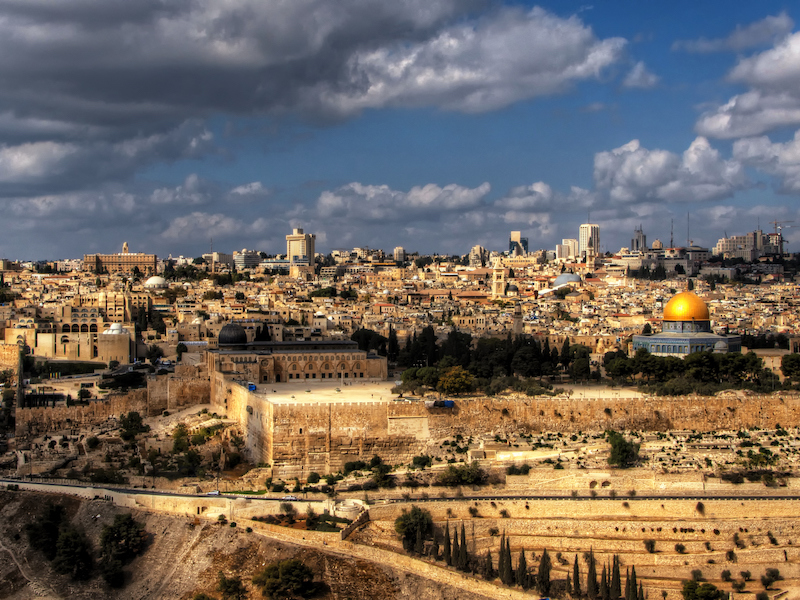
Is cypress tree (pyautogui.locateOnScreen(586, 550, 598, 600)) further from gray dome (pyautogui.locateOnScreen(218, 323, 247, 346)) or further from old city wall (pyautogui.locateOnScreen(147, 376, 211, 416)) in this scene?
gray dome (pyautogui.locateOnScreen(218, 323, 247, 346))

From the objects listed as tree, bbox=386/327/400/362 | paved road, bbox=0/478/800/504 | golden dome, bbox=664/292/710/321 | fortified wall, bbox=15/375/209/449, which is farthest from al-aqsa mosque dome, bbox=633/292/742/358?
fortified wall, bbox=15/375/209/449

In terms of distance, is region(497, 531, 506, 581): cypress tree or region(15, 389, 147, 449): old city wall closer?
region(497, 531, 506, 581): cypress tree

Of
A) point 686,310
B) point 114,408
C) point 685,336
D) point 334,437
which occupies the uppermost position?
point 686,310

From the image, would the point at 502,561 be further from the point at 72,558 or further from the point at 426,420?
the point at 72,558

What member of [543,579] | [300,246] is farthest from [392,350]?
[300,246]

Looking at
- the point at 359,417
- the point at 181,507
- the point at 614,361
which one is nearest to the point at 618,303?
the point at 614,361
